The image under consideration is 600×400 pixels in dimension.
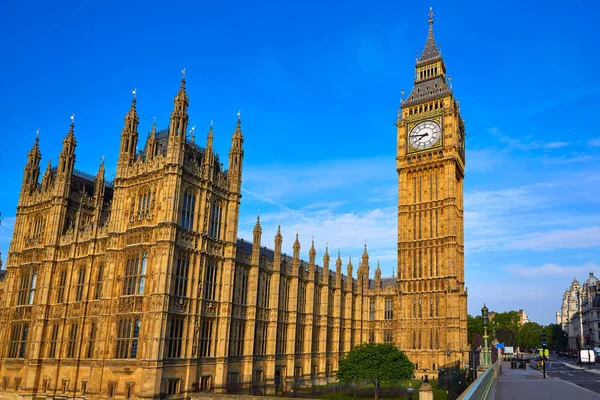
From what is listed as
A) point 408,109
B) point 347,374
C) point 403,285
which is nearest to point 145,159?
point 347,374

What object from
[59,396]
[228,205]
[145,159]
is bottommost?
[59,396]

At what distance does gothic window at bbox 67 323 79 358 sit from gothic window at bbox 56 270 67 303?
411 centimetres

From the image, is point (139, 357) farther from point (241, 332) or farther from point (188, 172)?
point (188, 172)

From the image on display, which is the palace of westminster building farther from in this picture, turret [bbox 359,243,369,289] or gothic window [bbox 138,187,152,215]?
turret [bbox 359,243,369,289]

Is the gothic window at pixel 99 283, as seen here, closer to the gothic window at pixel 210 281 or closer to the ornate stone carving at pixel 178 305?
the ornate stone carving at pixel 178 305

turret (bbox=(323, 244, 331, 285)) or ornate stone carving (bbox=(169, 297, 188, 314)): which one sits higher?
turret (bbox=(323, 244, 331, 285))

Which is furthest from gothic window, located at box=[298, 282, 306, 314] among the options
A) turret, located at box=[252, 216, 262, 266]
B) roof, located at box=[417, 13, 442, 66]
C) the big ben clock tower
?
roof, located at box=[417, 13, 442, 66]

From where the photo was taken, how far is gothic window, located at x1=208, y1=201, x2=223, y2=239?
167 ft

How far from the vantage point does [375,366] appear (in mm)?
52281

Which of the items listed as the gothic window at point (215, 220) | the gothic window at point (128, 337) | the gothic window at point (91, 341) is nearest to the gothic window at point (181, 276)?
the gothic window at point (128, 337)

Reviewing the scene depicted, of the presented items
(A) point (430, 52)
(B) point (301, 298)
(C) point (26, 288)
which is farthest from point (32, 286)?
(A) point (430, 52)

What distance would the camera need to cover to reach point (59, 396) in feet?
160

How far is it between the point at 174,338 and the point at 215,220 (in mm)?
12455

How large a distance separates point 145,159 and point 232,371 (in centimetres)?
2310
